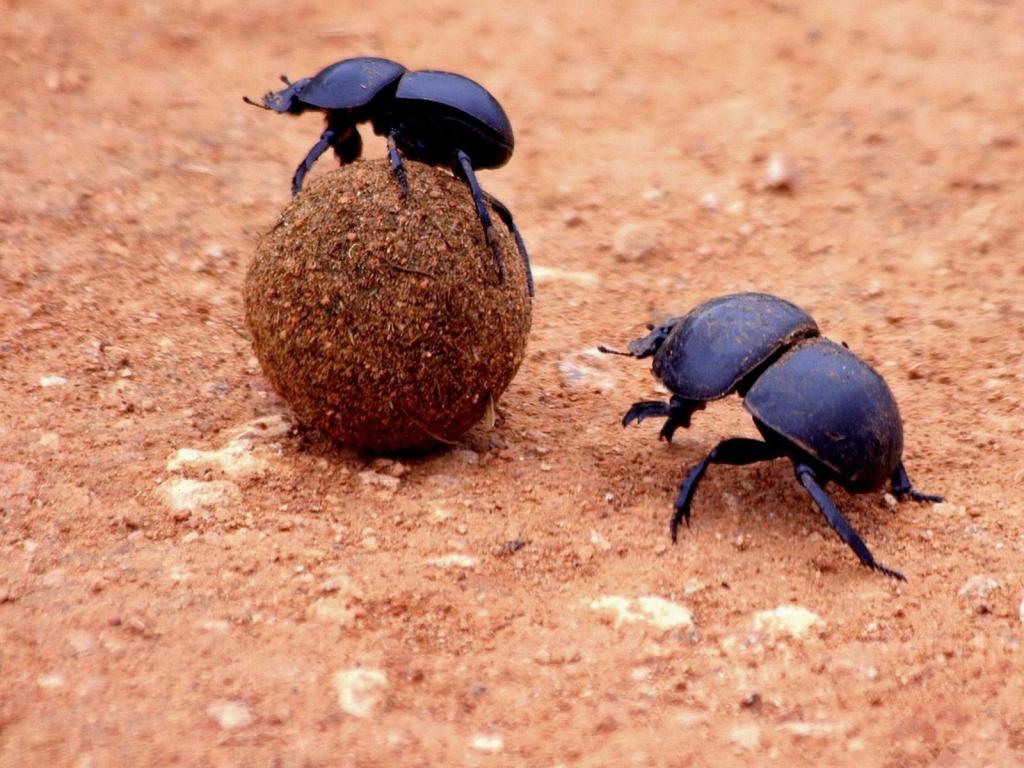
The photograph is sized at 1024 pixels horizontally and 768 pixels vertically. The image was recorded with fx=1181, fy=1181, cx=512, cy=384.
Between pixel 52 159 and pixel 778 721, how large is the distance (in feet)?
14.8

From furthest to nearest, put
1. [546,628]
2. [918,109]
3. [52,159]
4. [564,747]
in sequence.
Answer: [918,109], [52,159], [546,628], [564,747]

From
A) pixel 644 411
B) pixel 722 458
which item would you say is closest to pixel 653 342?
pixel 644 411

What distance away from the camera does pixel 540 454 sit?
3861 millimetres

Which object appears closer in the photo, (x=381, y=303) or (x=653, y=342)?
(x=381, y=303)

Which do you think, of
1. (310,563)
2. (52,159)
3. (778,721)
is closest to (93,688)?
(310,563)

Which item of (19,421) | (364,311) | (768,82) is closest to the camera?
(364,311)

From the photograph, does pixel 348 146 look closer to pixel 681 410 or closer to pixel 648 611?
pixel 681 410

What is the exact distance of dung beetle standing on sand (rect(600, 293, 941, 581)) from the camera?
3.32m

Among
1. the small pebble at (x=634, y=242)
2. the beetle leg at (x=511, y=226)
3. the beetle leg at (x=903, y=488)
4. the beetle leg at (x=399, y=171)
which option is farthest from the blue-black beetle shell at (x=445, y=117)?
the small pebble at (x=634, y=242)

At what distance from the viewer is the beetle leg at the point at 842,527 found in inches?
Answer: 129

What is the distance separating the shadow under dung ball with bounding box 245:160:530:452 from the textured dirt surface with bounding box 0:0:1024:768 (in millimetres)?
295

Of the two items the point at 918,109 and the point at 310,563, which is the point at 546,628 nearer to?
the point at 310,563

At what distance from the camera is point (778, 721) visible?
8.95 ft

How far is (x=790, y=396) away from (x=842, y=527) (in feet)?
1.29
